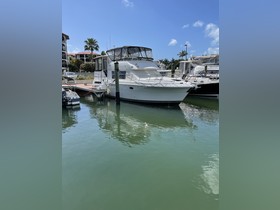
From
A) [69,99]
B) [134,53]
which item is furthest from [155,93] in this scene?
[69,99]

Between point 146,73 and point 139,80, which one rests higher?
point 146,73

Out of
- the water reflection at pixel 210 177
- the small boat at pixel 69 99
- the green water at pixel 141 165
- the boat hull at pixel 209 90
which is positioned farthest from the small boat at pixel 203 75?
the water reflection at pixel 210 177

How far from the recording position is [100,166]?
17.0 ft

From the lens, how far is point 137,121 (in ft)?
34.4

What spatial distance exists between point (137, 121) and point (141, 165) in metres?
5.26

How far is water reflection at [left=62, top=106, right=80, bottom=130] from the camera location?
31.7 feet

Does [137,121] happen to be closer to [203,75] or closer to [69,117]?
[69,117]

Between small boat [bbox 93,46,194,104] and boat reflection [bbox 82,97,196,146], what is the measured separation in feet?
2.60

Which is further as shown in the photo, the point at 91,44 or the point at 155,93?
the point at 91,44

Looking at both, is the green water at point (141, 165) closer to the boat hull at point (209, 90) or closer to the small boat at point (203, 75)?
the boat hull at point (209, 90)
